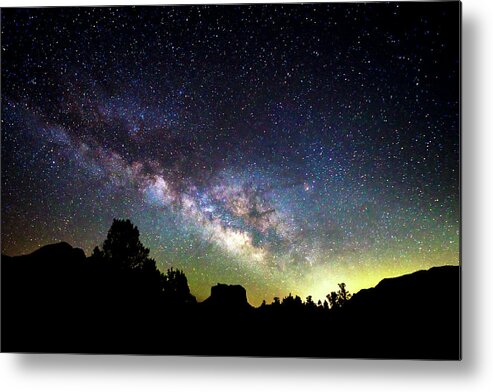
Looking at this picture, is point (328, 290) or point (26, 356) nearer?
point (328, 290)

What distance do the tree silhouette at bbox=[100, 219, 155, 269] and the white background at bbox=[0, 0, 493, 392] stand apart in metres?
0.33

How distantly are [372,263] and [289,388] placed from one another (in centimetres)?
63

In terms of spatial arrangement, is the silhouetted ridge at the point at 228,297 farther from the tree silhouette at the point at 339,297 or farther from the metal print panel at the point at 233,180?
the tree silhouette at the point at 339,297

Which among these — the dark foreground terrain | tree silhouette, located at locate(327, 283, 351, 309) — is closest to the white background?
the dark foreground terrain

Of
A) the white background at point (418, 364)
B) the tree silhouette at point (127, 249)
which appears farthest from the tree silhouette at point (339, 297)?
the tree silhouette at point (127, 249)

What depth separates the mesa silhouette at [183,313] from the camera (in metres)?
2.66

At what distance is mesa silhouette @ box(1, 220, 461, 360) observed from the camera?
266 centimetres

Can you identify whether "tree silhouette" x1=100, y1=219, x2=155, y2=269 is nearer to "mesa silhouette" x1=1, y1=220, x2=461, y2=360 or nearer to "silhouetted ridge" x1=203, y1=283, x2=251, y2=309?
"mesa silhouette" x1=1, y1=220, x2=461, y2=360

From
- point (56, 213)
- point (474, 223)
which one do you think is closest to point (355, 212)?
point (474, 223)

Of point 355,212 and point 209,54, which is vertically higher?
point 209,54

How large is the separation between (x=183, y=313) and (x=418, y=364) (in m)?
1.00

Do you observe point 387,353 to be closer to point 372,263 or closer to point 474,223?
point 372,263

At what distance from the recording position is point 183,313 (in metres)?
2.76

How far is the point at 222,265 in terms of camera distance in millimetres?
2740
